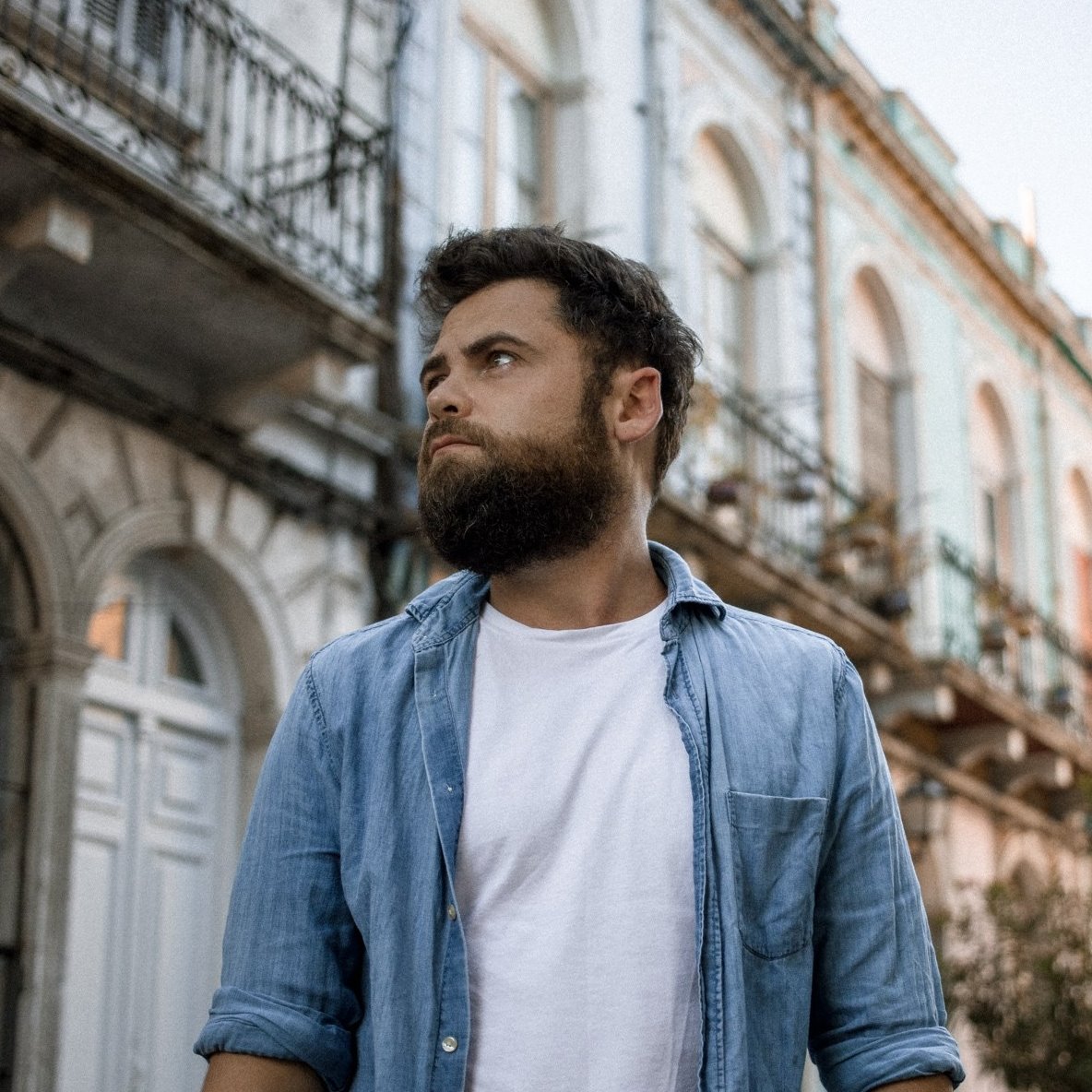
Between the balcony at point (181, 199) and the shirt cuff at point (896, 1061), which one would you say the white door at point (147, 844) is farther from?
the shirt cuff at point (896, 1061)

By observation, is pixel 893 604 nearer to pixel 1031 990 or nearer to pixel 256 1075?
pixel 1031 990

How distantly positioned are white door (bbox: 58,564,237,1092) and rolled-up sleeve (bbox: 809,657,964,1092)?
18.5 feet

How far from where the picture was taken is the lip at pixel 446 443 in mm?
2467

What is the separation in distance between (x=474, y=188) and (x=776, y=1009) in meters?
9.93

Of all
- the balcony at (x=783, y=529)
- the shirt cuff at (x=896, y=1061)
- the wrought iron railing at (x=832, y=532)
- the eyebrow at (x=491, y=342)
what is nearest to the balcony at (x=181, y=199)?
the balcony at (x=783, y=529)

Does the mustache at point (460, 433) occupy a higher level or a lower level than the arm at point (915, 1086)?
higher

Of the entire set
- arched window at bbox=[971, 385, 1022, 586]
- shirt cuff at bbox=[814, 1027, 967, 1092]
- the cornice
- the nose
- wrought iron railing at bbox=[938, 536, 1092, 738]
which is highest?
the cornice

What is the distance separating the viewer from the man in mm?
2176

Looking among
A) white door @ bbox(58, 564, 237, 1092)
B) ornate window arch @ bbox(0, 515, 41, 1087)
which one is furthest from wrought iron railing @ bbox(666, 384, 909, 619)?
ornate window arch @ bbox(0, 515, 41, 1087)

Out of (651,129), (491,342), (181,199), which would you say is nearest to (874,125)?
(651,129)

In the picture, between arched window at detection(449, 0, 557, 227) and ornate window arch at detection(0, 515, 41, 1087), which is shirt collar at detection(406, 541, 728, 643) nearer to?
ornate window arch at detection(0, 515, 41, 1087)

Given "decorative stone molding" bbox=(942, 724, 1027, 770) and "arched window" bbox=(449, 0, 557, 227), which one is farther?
"decorative stone molding" bbox=(942, 724, 1027, 770)

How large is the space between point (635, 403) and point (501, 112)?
10.1 metres

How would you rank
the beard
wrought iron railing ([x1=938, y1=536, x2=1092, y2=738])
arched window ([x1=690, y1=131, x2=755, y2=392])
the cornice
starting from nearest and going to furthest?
1. the beard
2. arched window ([x1=690, y1=131, x2=755, y2=392])
3. the cornice
4. wrought iron railing ([x1=938, y1=536, x2=1092, y2=738])
